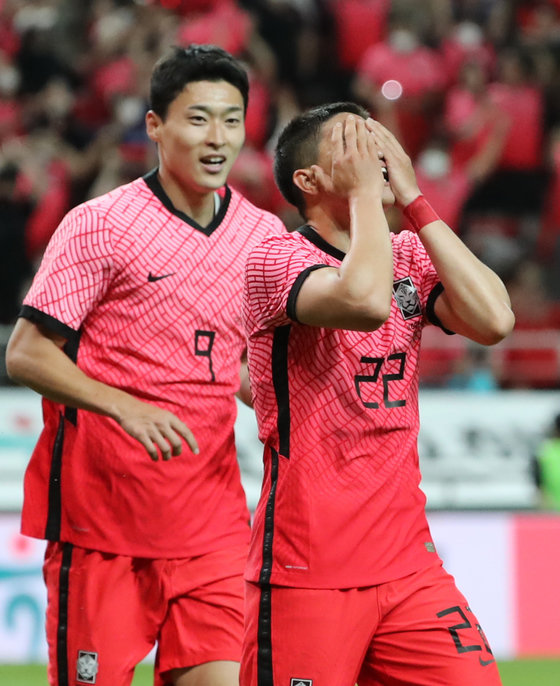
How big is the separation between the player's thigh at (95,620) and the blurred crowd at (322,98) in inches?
211

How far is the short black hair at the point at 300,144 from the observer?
3.24m

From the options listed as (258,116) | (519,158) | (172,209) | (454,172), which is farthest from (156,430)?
(519,158)

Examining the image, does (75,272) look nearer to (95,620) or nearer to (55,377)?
(55,377)

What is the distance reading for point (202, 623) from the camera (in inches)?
150

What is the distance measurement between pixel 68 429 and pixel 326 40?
8.44m

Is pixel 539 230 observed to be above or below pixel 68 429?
above

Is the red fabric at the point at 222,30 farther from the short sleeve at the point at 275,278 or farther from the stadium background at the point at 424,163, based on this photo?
the short sleeve at the point at 275,278

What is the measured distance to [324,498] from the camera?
10.1 ft

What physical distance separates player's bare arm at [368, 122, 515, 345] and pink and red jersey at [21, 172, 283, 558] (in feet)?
3.25

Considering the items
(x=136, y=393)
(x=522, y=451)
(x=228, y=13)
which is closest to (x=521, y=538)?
(x=522, y=451)

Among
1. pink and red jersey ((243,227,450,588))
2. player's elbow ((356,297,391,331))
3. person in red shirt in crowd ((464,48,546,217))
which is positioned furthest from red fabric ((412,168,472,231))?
player's elbow ((356,297,391,331))

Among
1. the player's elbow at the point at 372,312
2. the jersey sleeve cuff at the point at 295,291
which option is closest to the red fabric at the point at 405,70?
the jersey sleeve cuff at the point at 295,291

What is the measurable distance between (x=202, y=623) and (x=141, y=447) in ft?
1.90

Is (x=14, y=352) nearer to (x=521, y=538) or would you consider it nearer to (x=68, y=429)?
(x=68, y=429)
